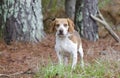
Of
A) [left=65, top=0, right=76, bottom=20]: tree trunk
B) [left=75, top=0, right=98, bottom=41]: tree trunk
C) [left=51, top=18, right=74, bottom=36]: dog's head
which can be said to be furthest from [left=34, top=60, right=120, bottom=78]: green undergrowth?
[left=65, top=0, right=76, bottom=20]: tree trunk

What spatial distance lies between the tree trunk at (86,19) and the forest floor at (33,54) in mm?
278

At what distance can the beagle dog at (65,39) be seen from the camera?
7.53 metres

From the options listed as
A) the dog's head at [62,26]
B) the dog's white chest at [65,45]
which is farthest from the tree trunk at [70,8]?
the dog's head at [62,26]

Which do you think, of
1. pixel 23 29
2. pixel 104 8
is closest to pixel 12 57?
pixel 23 29

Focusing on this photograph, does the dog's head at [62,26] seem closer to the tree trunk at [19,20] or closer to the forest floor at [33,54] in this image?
the forest floor at [33,54]

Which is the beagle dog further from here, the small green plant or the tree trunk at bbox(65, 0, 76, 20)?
the small green plant

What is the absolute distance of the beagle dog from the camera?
7527mm

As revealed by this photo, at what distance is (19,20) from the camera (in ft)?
33.9

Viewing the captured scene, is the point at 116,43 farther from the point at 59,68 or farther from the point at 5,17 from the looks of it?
the point at 59,68

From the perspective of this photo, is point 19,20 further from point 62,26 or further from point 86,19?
point 62,26

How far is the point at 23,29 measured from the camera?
1033 centimetres

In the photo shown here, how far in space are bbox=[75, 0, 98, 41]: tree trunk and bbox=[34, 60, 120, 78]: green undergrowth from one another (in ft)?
12.9

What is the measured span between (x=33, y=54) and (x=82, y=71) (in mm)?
2469

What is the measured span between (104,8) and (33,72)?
6.74 metres
